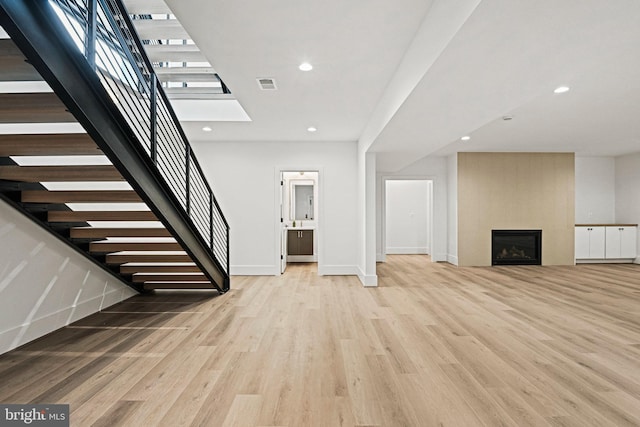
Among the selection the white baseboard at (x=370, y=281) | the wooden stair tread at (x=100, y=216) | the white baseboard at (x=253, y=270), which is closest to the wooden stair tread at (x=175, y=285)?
the white baseboard at (x=253, y=270)

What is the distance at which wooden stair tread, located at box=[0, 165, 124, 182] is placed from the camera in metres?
2.48

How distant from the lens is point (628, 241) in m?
7.78

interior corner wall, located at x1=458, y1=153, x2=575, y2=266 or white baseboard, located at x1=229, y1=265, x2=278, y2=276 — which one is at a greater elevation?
interior corner wall, located at x1=458, y1=153, x2=575, y2=266

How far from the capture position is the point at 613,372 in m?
2.53

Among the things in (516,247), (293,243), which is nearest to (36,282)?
(293,243)

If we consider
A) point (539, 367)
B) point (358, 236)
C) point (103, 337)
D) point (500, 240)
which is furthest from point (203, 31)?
point (500, 240)

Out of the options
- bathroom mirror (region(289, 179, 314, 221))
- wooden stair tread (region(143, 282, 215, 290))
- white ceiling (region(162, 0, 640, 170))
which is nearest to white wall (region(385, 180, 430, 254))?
bathroom mirror (region(289, 179, 314, 221))

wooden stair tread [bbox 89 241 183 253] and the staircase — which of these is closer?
the staircase

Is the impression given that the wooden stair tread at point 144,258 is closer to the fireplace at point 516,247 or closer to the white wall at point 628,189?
the fireplace at point 516,247

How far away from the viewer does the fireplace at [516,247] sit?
7.63 m

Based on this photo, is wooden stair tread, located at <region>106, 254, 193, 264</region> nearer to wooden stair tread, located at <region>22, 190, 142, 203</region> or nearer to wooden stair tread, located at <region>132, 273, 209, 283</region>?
wooden stair tread, located at <region>132, 273, 209, 283</region>

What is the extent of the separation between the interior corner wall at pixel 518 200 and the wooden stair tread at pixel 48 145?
715cm

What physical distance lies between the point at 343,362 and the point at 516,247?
6.54 metres

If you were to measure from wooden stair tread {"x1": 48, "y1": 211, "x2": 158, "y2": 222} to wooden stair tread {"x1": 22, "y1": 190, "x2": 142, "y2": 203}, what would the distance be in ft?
0.65
